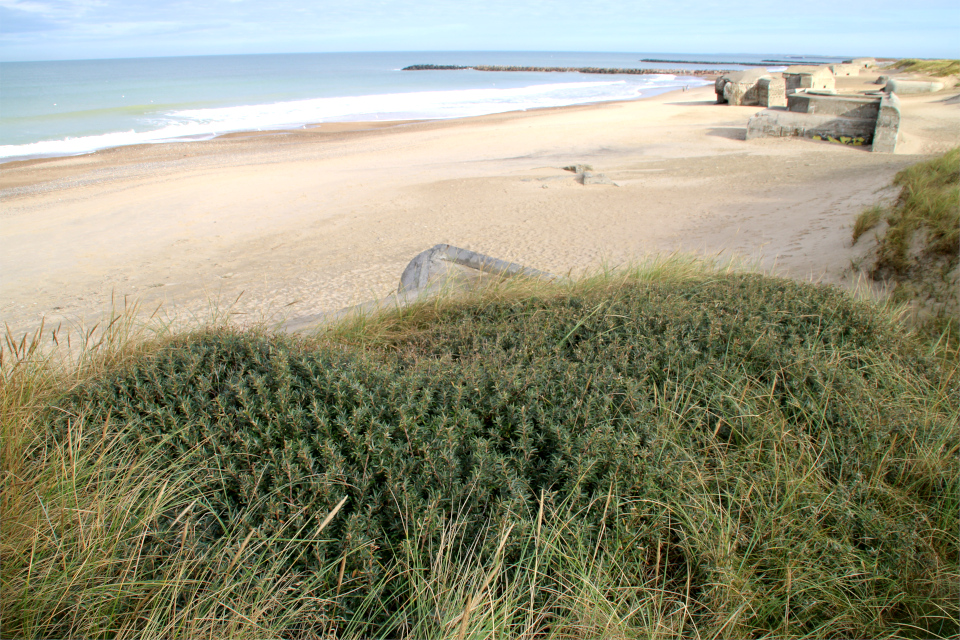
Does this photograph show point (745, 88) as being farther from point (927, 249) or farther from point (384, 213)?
point (927, 249)

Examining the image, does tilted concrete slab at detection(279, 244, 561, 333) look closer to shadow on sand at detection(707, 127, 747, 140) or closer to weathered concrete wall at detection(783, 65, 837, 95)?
shadow on sand at detection(707, 127, 747, 140)

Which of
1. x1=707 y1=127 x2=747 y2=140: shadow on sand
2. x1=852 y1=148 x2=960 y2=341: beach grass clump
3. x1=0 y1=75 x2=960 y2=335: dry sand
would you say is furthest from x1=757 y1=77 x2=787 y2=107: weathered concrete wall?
x1=852 y1=148 x2=960 y2=341: beach grass clump

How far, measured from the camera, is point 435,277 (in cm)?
561

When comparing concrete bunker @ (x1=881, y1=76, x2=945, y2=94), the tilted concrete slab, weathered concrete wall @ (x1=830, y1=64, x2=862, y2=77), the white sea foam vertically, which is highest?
the white sea foam

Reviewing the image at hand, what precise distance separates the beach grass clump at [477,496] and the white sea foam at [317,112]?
944 inches

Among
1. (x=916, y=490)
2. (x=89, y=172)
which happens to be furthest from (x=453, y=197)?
(x=89, y=172)

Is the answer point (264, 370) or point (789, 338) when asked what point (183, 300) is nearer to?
point (264, 370)

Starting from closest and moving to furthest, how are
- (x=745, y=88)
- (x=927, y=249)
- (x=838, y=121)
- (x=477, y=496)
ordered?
(x=477, y=496)
(x=927, y=249)
(x=838, y=121)
(x=745, y=88)

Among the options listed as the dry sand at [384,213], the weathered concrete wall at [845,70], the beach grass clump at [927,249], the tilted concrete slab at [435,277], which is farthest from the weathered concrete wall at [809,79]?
the tilted concrete slab at [435,277]

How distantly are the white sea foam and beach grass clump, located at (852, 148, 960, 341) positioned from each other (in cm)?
2495

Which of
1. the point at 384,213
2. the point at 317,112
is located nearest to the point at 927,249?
the point at 384,213

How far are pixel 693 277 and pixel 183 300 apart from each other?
5.92 meters

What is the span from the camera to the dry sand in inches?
305

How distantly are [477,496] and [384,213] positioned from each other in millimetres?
9873
